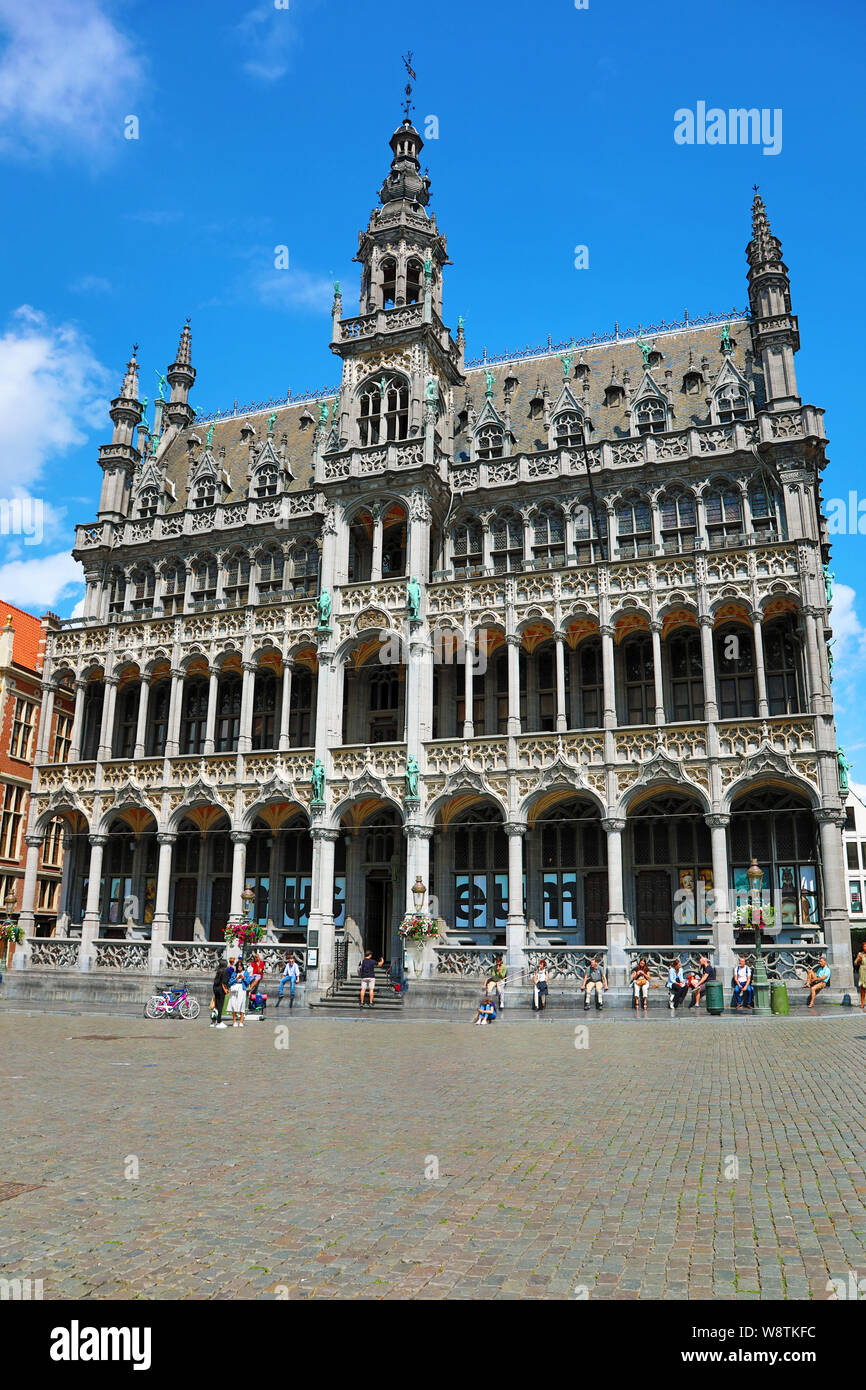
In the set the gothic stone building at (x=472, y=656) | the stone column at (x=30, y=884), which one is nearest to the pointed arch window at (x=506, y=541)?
the gothic stone building at (x=472, y=656)

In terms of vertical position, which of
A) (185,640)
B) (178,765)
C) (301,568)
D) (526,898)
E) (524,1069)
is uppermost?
(301,568)

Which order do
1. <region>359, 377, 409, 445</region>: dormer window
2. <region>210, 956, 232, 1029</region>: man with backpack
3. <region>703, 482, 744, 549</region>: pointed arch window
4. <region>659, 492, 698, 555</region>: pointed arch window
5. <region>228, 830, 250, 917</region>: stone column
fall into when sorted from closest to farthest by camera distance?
<region>210, 956, 232, 1029</region>: man with backpack, <region>703, 482, 744, 549</region>: pointed arch window, <region>659, 492, 698, 555</region>: pointed arch window, <region>228, 830, 250, 917</region>: stone column, <region>359, 377, 409, 445</region>: dormer window

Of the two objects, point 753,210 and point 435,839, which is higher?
point 753,210

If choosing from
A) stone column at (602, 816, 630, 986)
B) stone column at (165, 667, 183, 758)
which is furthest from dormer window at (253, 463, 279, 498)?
stone column at (602, 816, 630, 986)

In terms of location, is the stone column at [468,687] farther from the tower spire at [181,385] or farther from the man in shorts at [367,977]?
the tower spire at [181,385]

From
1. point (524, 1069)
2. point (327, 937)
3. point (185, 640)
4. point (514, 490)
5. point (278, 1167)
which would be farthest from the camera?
point (185, 640)

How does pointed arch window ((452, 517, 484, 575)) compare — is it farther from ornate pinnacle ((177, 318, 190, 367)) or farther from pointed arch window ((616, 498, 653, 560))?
ornate pinnacle ((177, 318, 190, 367))

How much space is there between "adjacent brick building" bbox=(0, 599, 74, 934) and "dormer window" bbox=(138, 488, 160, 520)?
678cm

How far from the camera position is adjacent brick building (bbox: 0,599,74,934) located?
4797 centimetres

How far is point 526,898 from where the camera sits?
36.4m

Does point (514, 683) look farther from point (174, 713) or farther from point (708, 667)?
point (174, 713)
